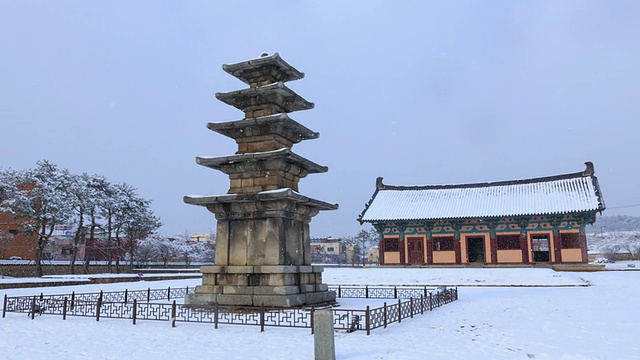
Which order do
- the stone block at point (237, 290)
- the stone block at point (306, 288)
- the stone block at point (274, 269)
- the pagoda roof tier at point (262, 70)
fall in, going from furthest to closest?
the pagoda roof tier at point (262, 70)
the stone block at point (306, 288)
the stone block at point (237, 290)
the stone block at point (274, 269)

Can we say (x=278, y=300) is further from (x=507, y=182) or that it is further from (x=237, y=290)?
(x=507, y=182)

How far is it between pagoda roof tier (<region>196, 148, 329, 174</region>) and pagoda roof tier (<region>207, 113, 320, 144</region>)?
4.25 ft

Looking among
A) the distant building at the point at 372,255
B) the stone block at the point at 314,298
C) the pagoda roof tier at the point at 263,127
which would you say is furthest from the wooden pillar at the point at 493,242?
the distant building at the point at 372,255

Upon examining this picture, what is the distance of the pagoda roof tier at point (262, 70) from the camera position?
1964cm

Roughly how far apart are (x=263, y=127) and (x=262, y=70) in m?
2.49

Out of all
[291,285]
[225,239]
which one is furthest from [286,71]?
[291,285]

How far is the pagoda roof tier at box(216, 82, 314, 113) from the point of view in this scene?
19.4 m

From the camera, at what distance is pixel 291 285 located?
58.6 feet

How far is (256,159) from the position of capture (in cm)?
1884

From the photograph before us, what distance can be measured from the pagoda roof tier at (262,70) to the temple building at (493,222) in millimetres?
30877

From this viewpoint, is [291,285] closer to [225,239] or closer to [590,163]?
[225,239]

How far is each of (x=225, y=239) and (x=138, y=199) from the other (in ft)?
130

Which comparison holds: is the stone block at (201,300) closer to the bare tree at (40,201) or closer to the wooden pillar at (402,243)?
the bare tree at (40,201)

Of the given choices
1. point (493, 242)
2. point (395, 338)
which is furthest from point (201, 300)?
point (493, 242)
